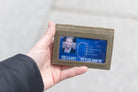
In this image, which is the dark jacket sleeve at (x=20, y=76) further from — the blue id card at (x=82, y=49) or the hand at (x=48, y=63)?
the blue id card at (x=82, y=49)

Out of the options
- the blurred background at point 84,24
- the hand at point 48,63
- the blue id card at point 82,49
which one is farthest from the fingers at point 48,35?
the blurred background at point 84,24

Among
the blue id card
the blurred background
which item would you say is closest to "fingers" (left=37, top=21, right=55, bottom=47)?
the blue id card

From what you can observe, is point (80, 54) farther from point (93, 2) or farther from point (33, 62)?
point (93, 2)

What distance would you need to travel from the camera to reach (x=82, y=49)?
2434 mm

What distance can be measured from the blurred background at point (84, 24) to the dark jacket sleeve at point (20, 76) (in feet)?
3.53

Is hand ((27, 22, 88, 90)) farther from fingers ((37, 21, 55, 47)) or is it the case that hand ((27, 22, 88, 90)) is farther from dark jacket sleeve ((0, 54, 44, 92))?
dark jacket sleeve ((0, 54, 44, 92))

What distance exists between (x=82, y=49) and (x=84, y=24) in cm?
127

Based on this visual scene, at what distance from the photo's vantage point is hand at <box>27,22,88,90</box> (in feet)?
7.77

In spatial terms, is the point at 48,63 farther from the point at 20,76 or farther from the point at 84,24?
the point at 84,24

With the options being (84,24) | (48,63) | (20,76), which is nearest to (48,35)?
(48,63)

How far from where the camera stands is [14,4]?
378 cm

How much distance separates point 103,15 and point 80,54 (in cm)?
147

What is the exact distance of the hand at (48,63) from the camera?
7.77 feet

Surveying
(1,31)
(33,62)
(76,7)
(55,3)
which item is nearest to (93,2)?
(76,7)
